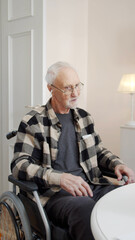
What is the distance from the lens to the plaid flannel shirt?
121cm

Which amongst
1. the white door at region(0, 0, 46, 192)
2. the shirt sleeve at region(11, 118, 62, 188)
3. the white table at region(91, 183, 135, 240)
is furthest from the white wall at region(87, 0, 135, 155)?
the white table at region(91, 183, 135, 240)

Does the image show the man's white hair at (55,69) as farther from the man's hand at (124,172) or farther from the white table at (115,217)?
the white table at (115,217)

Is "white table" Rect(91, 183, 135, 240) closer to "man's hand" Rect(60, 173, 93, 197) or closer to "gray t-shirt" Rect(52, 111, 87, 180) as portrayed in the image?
"man's hand" Rect(60, 173, 93, 197)

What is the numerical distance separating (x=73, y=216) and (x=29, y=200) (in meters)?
0.28

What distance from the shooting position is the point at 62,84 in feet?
4.80

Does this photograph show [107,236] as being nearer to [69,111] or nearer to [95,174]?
[95,174]

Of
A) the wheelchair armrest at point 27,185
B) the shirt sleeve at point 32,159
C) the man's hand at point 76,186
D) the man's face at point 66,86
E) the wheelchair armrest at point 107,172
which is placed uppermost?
the man's face at point 66,86

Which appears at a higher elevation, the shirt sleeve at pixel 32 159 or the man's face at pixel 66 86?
the man's face at pixel 66 86

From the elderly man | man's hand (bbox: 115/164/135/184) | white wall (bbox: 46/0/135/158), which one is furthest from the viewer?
white wall (bbox: 46/0/135/158)

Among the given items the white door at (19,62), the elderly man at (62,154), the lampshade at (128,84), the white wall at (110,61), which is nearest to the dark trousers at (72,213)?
the elderly man at (62,154)

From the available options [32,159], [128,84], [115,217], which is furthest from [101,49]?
[115,217]

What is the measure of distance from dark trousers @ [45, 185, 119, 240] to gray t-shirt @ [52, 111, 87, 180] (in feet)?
0.50

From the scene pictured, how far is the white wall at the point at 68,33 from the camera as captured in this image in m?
2.38

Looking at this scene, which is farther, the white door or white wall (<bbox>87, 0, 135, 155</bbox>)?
white wall (<bbox>87, 0, 135, 155</bbox>)
